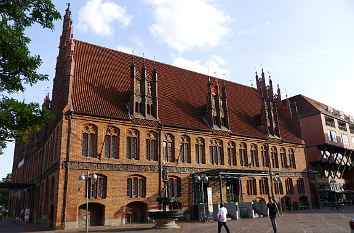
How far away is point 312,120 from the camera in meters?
47.9

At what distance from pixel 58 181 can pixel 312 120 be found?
135 feet

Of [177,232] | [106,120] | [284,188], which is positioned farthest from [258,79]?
[177,232]

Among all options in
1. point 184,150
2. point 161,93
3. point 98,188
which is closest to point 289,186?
point 184,150

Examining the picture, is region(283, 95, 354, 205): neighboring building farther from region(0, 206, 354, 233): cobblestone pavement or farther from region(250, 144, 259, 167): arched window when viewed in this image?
region(0, 206, 354, 233): cobblestone pavement

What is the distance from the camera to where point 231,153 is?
3312 centimetres

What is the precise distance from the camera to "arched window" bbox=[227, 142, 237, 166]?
107ft

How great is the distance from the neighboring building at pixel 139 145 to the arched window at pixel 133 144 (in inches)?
3.6

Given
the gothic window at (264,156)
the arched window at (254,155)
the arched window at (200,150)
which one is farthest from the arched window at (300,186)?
the arched window at (200,150)

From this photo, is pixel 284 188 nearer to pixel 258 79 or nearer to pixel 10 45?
pixel 258 79

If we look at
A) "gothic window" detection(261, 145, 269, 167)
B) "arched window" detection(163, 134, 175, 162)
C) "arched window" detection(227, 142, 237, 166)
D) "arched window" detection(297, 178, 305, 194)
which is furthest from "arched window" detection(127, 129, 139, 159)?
"arched window" detection(297, 178, 305, 194)

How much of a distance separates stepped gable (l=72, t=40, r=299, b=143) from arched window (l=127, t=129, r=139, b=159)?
1.58 meters

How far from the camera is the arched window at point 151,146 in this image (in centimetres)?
2695

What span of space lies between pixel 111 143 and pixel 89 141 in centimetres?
192

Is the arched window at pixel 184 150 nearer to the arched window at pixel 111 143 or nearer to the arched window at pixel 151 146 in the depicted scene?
the arched window at pixel 151 146
